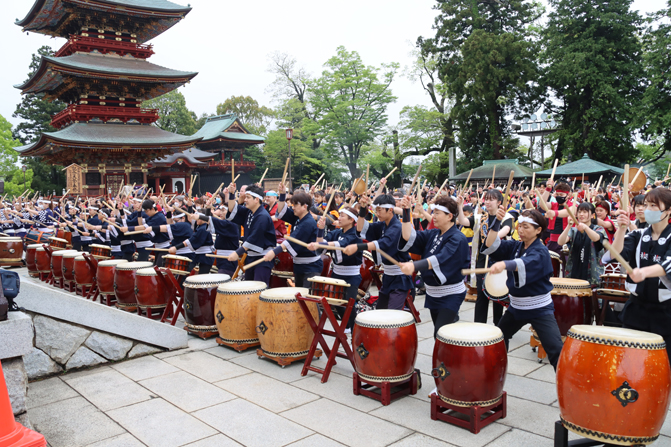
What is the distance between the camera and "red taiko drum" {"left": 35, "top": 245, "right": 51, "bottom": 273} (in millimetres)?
9922

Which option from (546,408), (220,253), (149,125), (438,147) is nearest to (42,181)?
(149,125)

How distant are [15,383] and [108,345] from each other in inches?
70.2

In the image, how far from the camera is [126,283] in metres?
6.57

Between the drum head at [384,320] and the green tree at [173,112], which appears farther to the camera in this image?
the green tree at [173,112]

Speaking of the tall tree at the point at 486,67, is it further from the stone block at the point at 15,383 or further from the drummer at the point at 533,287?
the stone block at the point at 15,383

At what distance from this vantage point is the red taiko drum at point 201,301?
5.54 metres

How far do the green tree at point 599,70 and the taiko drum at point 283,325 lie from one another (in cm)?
2352

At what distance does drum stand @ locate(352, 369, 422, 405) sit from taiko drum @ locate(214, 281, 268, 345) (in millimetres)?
1557

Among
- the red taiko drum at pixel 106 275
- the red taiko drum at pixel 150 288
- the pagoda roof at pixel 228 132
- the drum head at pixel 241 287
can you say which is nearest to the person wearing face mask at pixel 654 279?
the drum head at pixel 241 287

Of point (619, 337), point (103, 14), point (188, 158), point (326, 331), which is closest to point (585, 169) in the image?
point (326, 331)

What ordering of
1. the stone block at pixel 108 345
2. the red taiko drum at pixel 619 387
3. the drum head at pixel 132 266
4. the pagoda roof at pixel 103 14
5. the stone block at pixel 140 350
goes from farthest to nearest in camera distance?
the pagoda roof at pixel 103 14
the drum head at pixel 132 266
the stone block at pixel 140 350
the stone block at pixel 108 345
the red taiko drum at pixel 619 387

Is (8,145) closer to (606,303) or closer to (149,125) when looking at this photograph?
(149,125)

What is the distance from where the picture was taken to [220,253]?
257 inches

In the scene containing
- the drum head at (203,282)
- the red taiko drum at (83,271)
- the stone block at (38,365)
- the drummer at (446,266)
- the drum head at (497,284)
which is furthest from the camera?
the red taiko drum at (83,271)
